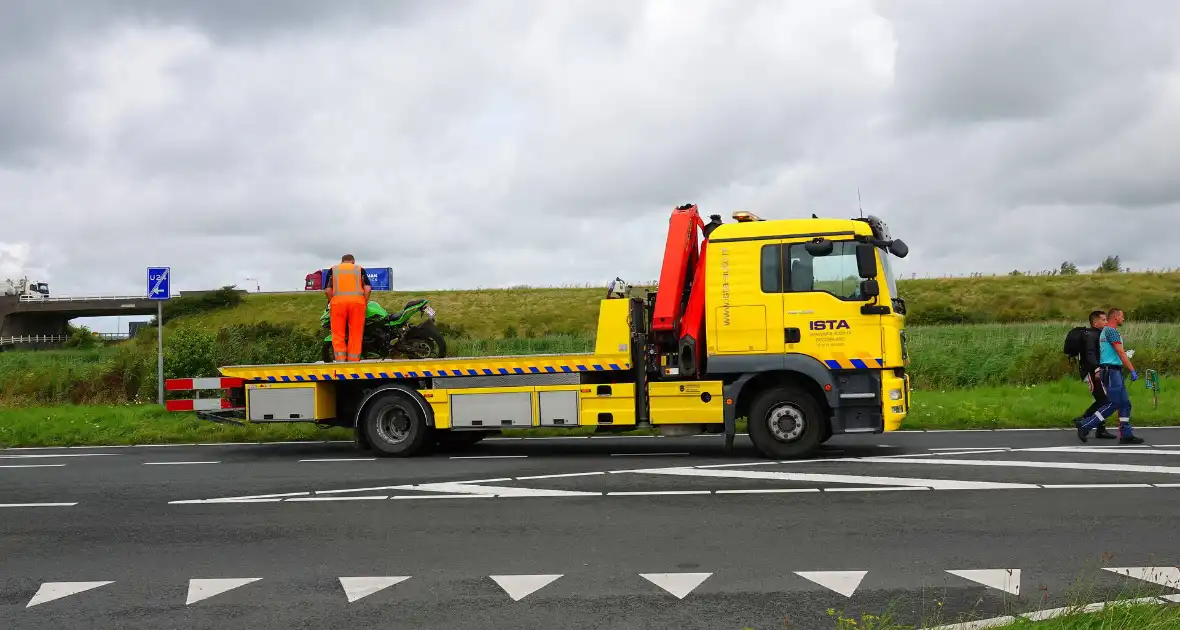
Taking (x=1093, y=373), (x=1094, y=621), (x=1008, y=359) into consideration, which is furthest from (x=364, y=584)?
(x=1008, y=359)

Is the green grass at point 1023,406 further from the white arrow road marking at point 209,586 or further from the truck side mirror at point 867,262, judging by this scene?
the white arrow road marking at point 209,586

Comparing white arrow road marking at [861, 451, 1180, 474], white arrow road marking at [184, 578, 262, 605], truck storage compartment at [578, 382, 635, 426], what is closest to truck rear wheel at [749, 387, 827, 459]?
white arrow road marking at [861, 451, 1180, 474]

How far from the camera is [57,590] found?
6344 millimetres

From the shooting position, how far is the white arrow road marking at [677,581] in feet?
19.6

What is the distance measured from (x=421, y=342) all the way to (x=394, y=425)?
2570 millimetres

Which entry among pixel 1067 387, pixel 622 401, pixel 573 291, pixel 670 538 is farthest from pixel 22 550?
pixel 573 291

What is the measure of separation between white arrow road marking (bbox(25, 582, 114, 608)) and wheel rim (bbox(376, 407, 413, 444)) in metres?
7.30

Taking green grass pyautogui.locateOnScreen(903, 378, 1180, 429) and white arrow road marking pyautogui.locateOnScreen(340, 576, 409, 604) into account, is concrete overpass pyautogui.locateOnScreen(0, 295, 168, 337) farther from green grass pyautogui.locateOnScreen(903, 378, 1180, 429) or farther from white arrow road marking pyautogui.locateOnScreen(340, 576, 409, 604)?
white arrow road marking pyautogui.locateOnScreen(340, 576, 409, 604)

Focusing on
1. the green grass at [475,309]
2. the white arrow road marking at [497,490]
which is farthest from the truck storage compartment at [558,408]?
the green grass at [475,309]

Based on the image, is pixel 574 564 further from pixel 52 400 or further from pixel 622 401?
pixel 52 400

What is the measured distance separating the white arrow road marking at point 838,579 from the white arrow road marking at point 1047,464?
562cm

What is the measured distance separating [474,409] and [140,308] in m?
78.4

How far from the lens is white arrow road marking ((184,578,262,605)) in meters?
6.09

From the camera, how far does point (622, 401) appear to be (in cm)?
1290
